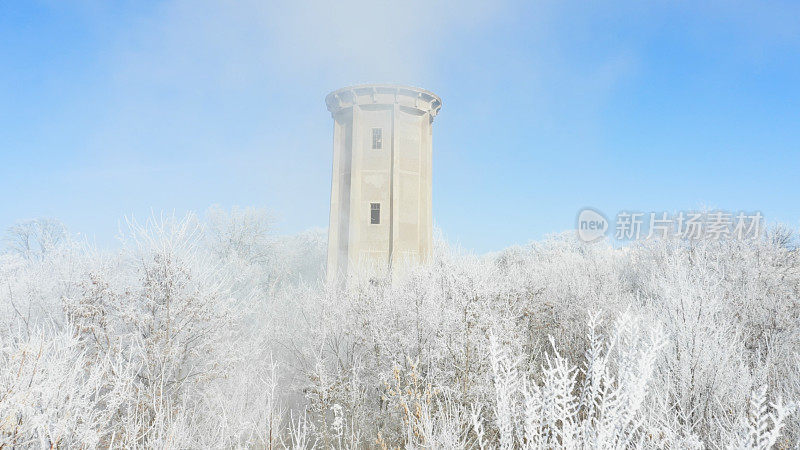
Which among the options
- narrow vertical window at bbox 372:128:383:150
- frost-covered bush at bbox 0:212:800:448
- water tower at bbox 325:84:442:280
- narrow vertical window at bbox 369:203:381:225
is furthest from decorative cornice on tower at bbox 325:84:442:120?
frost-covered bush at bbox 0:212:800:448

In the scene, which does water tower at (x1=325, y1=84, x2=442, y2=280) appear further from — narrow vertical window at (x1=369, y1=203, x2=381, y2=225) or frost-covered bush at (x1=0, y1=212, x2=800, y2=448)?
frost-covered bush at (x1=0, y1=212, x2=800, y2=448)

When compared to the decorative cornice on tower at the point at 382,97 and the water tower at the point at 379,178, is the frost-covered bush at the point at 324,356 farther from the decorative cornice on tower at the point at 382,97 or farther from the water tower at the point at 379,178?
the decorative cornice on tower at the point at 382,97

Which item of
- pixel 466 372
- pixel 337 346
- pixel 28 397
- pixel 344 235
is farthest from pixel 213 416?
pixel 344 235

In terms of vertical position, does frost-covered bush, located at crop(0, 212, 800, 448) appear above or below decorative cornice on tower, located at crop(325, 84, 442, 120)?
below

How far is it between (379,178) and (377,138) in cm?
192

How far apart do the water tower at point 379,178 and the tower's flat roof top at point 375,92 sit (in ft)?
0.14

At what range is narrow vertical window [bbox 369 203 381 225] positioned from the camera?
1936 cm

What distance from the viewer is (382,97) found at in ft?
65.3

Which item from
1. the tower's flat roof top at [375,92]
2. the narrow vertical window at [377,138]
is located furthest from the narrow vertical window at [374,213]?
the tower's flat roof top at [375,92]

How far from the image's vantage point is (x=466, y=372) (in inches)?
306

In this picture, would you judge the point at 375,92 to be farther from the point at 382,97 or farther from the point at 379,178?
the point at 379,178

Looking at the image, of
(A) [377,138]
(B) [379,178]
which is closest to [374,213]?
(B) [379,178]

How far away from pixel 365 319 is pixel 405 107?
12.6m

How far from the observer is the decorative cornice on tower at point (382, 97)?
65.1 feet
